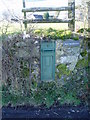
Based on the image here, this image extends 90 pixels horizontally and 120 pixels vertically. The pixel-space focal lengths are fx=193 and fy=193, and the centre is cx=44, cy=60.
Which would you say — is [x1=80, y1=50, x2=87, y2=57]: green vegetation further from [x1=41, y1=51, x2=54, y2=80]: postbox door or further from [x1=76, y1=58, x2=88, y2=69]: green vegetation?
[x1=41, y1=51, x2=54, y2=80]: postbox door

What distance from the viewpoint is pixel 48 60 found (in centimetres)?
343

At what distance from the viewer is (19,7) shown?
12.4 ft

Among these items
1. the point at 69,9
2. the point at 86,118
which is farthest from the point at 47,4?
the point at 86,118

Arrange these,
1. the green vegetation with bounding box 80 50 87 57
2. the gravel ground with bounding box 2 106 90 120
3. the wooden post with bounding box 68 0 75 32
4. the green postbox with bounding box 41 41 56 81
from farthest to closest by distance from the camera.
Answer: the wooden post with bounding box 68 0 75 32 < the green vegetation with bounding box 80 50 87 57 < the green postbox with bounding box 41 41 56 81 < the gravel ground with bounding box 2 106 90 120

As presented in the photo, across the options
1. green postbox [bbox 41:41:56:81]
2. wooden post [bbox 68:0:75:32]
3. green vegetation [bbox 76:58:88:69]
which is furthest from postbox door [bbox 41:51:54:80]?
wooden post [bbox 68:0:75:32]

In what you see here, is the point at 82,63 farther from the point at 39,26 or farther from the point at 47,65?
the point at 39,26

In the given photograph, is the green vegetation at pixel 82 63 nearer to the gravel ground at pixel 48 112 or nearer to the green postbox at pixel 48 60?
the green postbox at pixel 48 60

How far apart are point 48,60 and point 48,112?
90 cm

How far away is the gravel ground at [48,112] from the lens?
3.21 meters

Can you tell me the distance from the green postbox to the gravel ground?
560mm

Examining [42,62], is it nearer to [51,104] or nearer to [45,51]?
[45,51]

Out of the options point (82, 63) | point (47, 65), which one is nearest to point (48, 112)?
point (47, 65)

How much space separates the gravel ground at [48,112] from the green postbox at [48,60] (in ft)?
1.84

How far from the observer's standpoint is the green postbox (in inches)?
133
